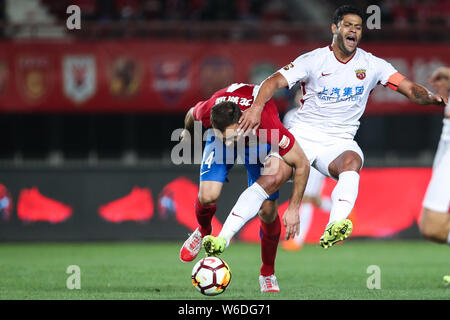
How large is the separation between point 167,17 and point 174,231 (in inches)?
170

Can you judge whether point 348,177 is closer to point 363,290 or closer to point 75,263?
point 363,290

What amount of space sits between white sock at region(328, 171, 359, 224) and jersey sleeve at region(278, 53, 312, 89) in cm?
92

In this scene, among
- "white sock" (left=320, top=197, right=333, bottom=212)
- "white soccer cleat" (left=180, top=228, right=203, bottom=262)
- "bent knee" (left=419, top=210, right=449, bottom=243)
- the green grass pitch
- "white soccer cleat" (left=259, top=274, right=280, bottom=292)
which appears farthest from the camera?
"white sock" (left=320, top=197, right=333, bottom=212)

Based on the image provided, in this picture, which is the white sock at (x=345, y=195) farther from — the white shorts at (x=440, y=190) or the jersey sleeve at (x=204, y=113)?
the jersey sleeve at (x=204, y=113)

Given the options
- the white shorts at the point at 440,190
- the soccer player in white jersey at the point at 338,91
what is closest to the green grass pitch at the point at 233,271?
the white shorts at the point at 440,190

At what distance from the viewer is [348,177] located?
22.8ft

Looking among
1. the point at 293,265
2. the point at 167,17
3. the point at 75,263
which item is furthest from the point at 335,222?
the point at 167,17

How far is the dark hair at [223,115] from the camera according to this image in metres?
6.55

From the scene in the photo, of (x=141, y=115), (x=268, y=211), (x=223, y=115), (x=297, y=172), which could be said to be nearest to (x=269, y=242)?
(x=268, y=211)

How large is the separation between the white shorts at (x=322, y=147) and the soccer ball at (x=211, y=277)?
151cm

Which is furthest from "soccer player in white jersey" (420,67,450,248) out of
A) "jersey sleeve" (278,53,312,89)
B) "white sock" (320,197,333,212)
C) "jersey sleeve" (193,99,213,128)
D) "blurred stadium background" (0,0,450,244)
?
"blurred stadium background" (0,0,450,244)

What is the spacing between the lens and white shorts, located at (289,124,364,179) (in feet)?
23.8

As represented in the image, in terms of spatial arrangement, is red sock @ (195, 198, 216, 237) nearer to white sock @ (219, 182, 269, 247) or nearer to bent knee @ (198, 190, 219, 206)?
bent knee @ (198, 190, 219, 206)

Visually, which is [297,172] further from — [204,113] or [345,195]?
[204,113]
